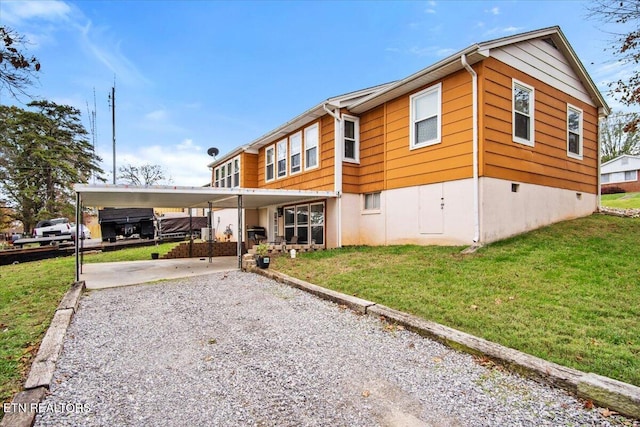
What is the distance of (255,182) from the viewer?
15992 millimetres

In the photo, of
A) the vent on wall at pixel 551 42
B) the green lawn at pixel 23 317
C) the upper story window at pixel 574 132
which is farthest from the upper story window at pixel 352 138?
the green lawn at pixel 23 317

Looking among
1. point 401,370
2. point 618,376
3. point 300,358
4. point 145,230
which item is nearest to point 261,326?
point 300,358

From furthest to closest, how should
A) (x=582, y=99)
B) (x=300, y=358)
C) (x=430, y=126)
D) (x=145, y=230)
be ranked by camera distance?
(x=145, y=230)
(x=582, y=99)
(x=430, y=126)
(x=300, y=358)

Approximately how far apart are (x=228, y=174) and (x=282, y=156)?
5311 millimetres

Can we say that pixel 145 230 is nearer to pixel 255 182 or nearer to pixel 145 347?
pixel 255 182

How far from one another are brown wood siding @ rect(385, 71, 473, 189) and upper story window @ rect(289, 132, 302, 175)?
3948 mm

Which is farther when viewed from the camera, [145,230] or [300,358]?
[145,230]

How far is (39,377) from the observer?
298 centimetres

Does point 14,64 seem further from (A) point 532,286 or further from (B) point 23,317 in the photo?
(A) point 532,286

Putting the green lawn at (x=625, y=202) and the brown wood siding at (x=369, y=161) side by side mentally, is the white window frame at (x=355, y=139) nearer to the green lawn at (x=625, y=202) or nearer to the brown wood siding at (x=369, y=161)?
the brown wood siding at (x=369, y=161)

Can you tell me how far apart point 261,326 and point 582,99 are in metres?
11.9

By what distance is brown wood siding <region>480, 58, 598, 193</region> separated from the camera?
7590 mm

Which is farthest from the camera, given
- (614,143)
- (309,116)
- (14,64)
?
(614,143)

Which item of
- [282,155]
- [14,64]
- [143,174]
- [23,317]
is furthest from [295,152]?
[143,174]
